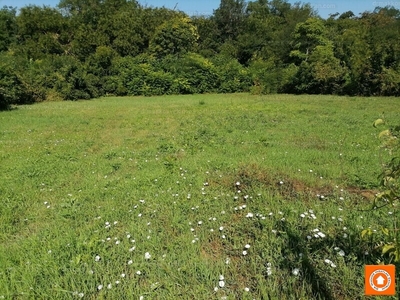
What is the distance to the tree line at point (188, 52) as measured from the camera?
17094 mm

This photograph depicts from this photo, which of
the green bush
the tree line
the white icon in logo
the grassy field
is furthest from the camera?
the green bush

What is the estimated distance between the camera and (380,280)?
1.71 meters

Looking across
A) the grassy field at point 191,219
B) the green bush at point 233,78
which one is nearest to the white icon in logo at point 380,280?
the grassy field at point 191,219

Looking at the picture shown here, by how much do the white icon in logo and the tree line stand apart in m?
16.0

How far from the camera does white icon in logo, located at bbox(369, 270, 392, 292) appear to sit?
5.47 ft

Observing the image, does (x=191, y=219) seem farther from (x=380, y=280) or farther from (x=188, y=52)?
(x=188, y=52)

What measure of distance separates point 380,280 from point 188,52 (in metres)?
27.4

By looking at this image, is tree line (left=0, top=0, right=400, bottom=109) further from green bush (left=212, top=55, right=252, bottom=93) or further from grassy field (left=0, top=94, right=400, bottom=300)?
grassy field (left=0, top=94, right=400, bottom=300)

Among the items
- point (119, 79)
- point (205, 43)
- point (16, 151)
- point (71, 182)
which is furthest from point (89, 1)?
point (71, 182)

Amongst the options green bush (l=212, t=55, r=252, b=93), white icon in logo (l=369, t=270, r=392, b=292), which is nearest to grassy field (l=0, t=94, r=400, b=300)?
white icon in logo (l=369, t=270, r=392, b=292)

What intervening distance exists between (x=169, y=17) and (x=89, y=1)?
30.7 ft

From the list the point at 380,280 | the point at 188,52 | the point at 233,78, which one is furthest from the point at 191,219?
the point at 188,52

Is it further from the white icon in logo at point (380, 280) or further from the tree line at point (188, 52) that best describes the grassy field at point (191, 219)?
the tree line at point (188, 52)

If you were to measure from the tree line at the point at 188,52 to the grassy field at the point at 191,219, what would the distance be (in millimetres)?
11710
